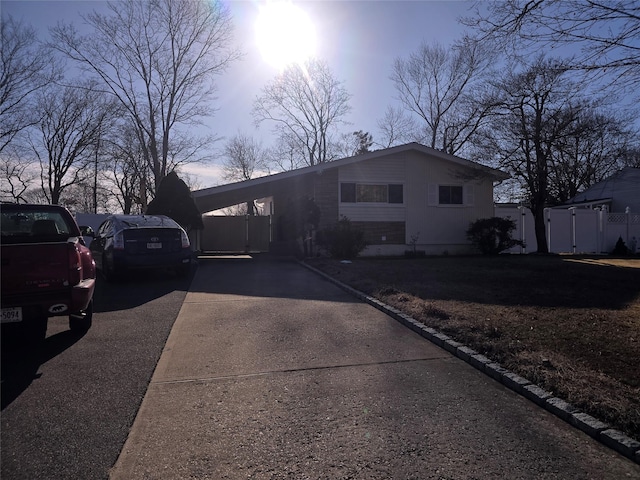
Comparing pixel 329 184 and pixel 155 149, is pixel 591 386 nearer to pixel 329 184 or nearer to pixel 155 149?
pixel 329 184

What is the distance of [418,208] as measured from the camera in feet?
64.6

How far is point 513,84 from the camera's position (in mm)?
18422

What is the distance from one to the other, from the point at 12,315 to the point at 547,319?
6.97 metres

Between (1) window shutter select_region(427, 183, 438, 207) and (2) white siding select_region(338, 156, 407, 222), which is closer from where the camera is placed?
(2) white siding select_region(338, 156, 407, 222)

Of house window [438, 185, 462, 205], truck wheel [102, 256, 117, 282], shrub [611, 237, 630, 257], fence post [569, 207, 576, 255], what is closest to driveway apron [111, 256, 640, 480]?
truck wheel [102, 256, 117, 282]

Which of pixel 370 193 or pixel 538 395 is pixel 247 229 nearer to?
pixel 370 193

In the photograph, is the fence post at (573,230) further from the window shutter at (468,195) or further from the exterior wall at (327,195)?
the exterior wall at (327,195)

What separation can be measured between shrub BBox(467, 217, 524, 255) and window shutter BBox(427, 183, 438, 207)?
1.98 meters

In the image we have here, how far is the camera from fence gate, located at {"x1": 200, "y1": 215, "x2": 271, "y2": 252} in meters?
23.2

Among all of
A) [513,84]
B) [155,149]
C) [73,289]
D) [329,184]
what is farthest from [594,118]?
[155,149]

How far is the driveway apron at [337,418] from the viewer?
3.05 meters

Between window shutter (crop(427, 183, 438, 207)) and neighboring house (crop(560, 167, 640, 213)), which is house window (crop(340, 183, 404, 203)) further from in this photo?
neighboring house (crop(560, 167, 640, 213))

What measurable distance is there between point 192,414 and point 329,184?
50.1 feet

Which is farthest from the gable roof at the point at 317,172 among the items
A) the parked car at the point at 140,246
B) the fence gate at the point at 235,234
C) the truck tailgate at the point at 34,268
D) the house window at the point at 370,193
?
the truck tailgate at the point at 34,268
